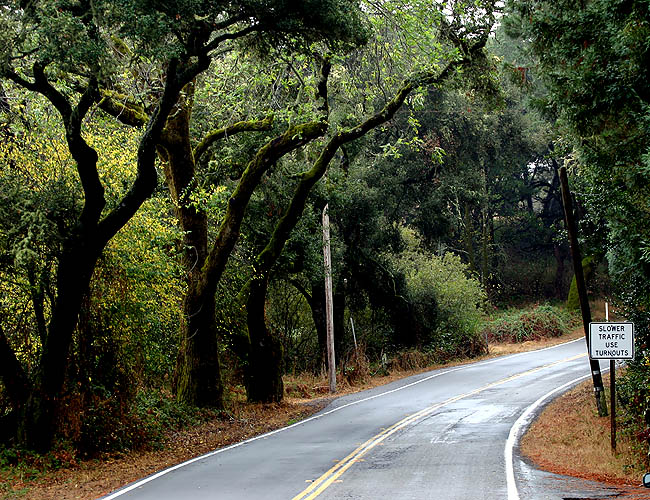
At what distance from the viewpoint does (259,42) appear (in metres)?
15.1

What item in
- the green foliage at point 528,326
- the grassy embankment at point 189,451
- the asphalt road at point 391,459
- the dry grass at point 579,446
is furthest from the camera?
the green foliage at point 528,326

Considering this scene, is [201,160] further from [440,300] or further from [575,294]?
[575,294]

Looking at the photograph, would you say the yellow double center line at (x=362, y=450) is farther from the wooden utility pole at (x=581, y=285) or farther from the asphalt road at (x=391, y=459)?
the wooden utility pole at (x=581, y=285)

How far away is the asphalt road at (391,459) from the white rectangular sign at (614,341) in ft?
8.56

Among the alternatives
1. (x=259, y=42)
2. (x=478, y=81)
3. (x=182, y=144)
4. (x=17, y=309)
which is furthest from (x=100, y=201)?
(x=478, y=81)

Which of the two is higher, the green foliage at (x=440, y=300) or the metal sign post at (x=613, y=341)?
the green foliage at (x=440, y=300)

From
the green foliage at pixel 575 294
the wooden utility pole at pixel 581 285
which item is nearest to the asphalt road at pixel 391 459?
the wooden utility pole at pixel 581 285

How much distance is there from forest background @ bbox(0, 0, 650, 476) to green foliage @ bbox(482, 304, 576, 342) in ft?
69.9

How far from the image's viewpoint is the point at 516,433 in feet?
55.0

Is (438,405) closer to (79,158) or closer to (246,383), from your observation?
(246,383)

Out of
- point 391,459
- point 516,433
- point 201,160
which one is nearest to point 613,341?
point 516,433

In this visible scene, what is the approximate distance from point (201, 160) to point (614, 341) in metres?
14.2

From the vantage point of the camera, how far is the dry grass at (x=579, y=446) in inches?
488

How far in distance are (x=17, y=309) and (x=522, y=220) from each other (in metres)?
52.3
